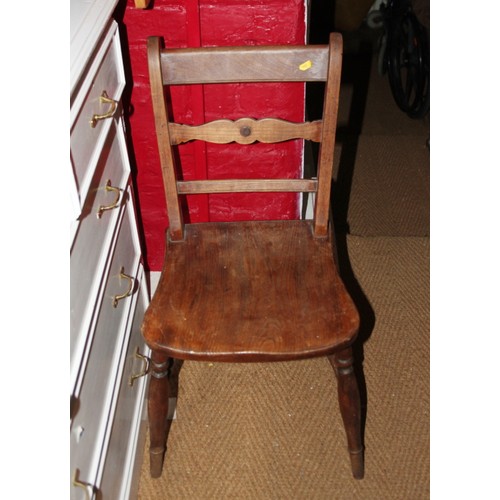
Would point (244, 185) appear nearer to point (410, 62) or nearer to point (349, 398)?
point (349, 398)

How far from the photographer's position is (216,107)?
1478 mm

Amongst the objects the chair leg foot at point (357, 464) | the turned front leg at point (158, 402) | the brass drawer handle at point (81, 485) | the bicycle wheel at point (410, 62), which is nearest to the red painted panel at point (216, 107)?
the turned front leg at point (158, 402)

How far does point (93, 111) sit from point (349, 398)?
78 centimetres

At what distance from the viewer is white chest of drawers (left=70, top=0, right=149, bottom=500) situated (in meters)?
0.89

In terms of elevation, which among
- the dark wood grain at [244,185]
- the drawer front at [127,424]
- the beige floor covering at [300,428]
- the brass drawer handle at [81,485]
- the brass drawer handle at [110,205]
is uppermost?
the brass drawer handle at [110,205]

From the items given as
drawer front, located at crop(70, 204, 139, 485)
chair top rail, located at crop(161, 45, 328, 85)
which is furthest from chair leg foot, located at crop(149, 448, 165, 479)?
chair top rail, located at crop(161, 45, 328, 85)

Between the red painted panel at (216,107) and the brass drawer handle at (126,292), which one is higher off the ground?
the red painted panel at (216,107)

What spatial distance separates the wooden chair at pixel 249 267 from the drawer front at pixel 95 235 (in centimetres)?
10

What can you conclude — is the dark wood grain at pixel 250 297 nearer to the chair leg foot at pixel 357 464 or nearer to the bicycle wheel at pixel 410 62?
the chair leg foot at pixel 357 464

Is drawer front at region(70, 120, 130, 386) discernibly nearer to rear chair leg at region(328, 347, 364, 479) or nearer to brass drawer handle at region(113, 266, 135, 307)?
brass drawer handle at region(113, 266, 135, 307)

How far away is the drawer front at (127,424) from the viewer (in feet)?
3.80

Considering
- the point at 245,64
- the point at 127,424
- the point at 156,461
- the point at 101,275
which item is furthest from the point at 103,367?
the point at 245,64

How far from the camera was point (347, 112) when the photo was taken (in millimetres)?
2969

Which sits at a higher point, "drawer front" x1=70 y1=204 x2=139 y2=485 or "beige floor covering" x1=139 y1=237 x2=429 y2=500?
"drawer front" x1=70 y1=204 x2=139 y2=485
